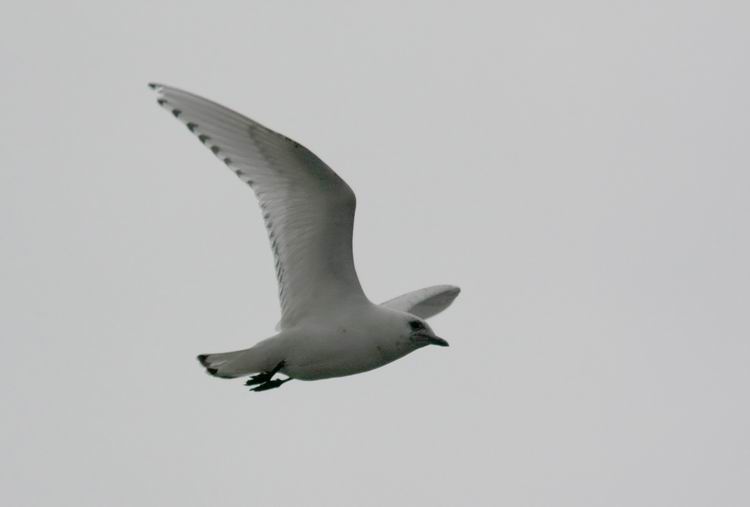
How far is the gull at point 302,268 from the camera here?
11898 mm

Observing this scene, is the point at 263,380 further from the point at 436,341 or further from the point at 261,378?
the point at 436,341

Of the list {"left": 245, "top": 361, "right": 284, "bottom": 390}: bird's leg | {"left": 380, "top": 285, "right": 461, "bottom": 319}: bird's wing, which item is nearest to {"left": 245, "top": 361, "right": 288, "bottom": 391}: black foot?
{"left": 245, "top": 361, "right": 284, "bottom": 390}: bird's leg

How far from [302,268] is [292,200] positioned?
0.67 meters

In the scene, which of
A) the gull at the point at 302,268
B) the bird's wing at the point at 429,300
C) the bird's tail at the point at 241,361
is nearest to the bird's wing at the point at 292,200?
the gull at the point at 302,268

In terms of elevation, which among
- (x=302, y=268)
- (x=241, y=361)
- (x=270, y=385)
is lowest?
(x=270, y=385)

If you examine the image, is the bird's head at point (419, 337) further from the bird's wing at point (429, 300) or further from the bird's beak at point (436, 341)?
the bird's wing at point (429, 300)

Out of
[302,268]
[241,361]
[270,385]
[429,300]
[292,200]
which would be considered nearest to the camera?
[292,200]

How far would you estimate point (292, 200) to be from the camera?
40.1 feet

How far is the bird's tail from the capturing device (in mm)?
12398

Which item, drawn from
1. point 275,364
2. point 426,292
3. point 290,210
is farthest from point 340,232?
point 426,292

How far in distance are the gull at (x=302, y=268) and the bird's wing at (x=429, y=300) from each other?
2.34 meters

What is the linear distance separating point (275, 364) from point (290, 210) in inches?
51.3

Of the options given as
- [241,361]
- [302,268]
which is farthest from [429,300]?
[241,361]

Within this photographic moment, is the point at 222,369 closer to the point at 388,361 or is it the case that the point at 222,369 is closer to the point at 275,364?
the point at 275,364
